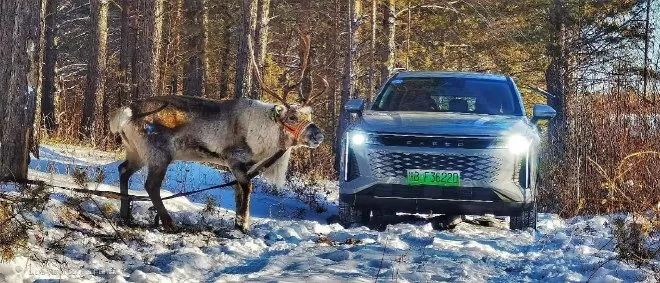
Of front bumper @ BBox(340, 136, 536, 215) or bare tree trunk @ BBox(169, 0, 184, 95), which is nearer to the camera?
front bumper @ BBox(340, 136, 536, 215)

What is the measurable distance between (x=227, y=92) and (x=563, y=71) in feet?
48.2

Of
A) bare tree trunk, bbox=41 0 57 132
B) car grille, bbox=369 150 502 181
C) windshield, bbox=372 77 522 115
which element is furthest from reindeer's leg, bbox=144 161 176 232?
bare tree trunk, bbox=41 0 57 132

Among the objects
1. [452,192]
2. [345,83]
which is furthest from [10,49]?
[345,83]

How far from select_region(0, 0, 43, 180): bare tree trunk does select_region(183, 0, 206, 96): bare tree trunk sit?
1991 centimetres

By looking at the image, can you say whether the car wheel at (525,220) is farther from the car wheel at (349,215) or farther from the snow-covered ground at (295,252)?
the car wheel at (349,215)

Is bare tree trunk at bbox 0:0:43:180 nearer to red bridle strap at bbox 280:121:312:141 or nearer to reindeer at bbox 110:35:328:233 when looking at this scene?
reindeer at bbox 110:35:328:233

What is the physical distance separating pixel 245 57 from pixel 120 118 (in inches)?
341

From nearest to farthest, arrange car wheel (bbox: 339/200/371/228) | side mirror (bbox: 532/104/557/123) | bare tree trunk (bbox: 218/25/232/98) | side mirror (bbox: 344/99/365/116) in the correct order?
car wheel (bbox: 339/200/371/228)
side mirror (bbox: 532/104/557/123)
side mirror (bbox: 344/99/365/116)
bare tree trunk (bbox: 218/25/232/98)

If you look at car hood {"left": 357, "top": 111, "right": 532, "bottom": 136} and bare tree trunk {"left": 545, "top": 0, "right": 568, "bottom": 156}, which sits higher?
bare tree trunk {"left": 545, "top": 0, "right": 568, "bottom": 156}

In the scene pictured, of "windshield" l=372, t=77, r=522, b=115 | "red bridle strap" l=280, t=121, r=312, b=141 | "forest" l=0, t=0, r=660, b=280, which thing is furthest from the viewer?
"windshield" l=372, t=77, r=522, b=115

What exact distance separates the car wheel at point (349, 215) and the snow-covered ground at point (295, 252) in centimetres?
12

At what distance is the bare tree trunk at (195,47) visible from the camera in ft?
92.8

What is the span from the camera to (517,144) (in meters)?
8.56

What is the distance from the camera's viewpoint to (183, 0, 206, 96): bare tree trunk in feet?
92.8
